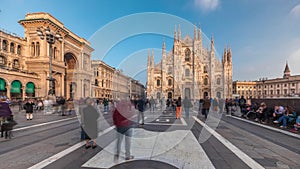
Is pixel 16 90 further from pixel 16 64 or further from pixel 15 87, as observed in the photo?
pixel 16 64

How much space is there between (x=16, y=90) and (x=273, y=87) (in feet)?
318

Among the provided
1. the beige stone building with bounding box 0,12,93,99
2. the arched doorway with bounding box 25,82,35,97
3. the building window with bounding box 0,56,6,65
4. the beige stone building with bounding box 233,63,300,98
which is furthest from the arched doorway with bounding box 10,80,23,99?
the beige stone building with bounding box 233,63,300,98

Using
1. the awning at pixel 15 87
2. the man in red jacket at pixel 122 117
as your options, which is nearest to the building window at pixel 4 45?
the awning at pixel 15 87

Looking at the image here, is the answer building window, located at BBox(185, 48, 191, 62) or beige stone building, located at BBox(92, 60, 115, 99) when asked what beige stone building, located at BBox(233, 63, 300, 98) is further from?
beige stone building, located at BBox(92, 60, 115, 99)

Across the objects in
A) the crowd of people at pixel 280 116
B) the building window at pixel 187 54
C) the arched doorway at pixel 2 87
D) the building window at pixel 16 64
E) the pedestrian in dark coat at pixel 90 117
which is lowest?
the crowd of people at pixel 280 116

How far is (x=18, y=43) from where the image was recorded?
1319 inches

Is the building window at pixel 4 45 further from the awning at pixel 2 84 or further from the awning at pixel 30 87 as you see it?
the awning at pixel 2 84

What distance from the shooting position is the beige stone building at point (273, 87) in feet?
227

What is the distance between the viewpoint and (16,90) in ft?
93.6

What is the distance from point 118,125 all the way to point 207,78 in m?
56.4

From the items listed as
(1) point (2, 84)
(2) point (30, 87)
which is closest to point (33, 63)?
(2) point (30, 87)

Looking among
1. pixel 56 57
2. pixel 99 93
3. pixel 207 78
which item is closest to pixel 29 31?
pixel 56 57

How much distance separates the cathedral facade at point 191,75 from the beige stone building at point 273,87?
1598 cm

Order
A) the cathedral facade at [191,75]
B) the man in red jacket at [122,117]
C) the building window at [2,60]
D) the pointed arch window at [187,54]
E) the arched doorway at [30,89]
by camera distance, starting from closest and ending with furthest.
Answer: the man in red jacket at [122,117], the arched doorway at [30,89], the building window at [2,60], the cathedral facade at [191,75], the pointed arch window at [187,54]
